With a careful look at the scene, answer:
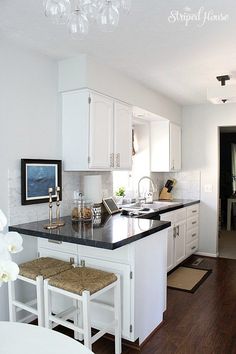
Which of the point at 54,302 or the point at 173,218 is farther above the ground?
the point at 173,218

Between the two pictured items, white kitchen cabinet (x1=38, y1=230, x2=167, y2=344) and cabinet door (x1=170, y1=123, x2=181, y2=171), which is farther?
cabinet door (x1=170, y1=123, x2=181, y2=171)

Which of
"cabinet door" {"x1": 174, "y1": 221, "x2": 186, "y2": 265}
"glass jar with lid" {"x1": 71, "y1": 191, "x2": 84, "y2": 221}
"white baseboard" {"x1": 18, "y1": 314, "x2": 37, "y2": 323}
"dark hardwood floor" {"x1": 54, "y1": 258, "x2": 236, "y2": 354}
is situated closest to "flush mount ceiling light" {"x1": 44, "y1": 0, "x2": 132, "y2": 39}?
"glass jar with lid" {"x1": 71, "y1": 191, "x2": 84, "y2": 221}

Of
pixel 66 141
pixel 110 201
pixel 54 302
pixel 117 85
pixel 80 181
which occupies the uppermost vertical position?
pixel 117 85

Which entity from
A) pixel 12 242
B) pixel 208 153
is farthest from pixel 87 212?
pixel 208 153

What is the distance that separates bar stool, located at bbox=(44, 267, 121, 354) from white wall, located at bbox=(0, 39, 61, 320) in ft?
2.03

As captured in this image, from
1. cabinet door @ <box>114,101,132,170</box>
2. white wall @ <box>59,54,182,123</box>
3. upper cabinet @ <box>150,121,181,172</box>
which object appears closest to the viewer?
white wall @ <box>59,54,182,123</box>

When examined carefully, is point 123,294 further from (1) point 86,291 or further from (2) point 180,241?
(2) point 180,241

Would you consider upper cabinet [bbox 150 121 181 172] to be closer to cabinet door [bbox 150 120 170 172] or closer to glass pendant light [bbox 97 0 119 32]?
cabinet door [bbox 150 120 170 172]

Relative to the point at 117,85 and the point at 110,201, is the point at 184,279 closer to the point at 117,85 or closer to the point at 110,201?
the point at 110,201

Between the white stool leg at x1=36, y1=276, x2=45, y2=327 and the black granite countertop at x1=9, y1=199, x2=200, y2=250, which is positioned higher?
the black granite countertop at x1=9, y1=199, x2=200, y2=250

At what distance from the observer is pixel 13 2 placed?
1921 millimetres

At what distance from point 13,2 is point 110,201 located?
2207mm

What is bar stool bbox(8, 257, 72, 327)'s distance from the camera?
2.18 m

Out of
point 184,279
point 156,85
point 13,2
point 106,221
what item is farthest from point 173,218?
point 13,2
